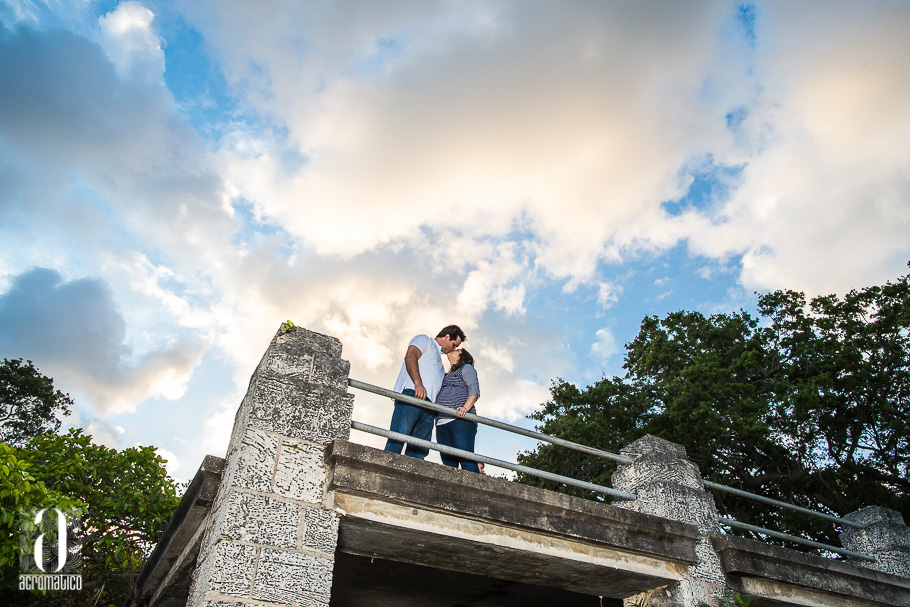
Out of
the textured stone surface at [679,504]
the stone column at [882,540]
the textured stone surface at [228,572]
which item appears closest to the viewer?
the textured stone surface at [228,572]

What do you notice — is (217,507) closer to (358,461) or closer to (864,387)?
(358,461)

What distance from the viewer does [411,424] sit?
5176mm

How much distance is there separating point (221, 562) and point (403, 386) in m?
2.42

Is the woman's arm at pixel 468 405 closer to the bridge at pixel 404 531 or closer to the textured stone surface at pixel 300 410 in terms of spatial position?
the bridge at pixel 404 531

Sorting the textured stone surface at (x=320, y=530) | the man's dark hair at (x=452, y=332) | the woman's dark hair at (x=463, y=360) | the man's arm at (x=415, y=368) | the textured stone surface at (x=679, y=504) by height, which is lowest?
the textured stone surface at (x=320, y=530)

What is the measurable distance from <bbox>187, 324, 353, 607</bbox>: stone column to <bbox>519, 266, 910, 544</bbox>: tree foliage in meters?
12.2

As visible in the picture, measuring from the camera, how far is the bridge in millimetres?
3562

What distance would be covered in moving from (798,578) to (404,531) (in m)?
4.13

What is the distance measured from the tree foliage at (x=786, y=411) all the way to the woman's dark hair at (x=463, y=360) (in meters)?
9.93

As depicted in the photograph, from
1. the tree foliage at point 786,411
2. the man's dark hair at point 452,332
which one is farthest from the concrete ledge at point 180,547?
the tree foliage at point 786,411

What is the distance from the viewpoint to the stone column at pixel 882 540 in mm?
6508

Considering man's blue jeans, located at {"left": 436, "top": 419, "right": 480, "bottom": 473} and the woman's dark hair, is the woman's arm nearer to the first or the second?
man's blue jeans, located at {"left": 436, "top": 419, "right": 480, "bottom": 473}

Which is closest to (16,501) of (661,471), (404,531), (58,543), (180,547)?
(58,543)

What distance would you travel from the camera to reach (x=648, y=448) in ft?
19.0
